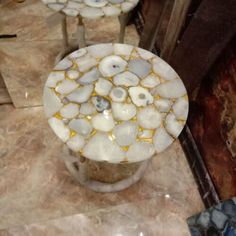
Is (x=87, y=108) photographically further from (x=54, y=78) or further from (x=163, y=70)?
(x=163, y=70)

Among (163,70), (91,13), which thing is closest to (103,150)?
(163,70)

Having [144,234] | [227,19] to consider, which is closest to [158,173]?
[144,234]

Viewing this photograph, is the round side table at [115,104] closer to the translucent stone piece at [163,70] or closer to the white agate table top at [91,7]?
the translucent stone piece at [163,70]

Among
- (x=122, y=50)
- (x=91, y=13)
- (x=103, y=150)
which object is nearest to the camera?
(x=103, y=150)

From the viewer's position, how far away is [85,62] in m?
1.64

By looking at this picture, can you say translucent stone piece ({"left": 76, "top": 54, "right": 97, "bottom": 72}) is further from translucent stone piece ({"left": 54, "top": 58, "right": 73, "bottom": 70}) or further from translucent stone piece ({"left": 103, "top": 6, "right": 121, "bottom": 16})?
translucent stone piece ({"left": 103, "top": 6, "right": 121, "bottom": 16})

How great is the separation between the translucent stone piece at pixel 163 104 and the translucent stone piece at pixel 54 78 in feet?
1.52

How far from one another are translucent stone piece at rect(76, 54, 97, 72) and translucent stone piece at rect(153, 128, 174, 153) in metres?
0.47

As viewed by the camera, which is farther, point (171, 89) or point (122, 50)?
point (122, 50)

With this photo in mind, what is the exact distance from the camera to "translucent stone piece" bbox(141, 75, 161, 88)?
1587 mm

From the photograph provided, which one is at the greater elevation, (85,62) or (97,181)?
(85,62)

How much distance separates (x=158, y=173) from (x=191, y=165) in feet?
0.76

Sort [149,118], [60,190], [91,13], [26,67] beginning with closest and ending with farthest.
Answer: [149,118] → [91,13] → [60,190] → [26,67]

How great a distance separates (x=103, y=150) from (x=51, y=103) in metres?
0.33
